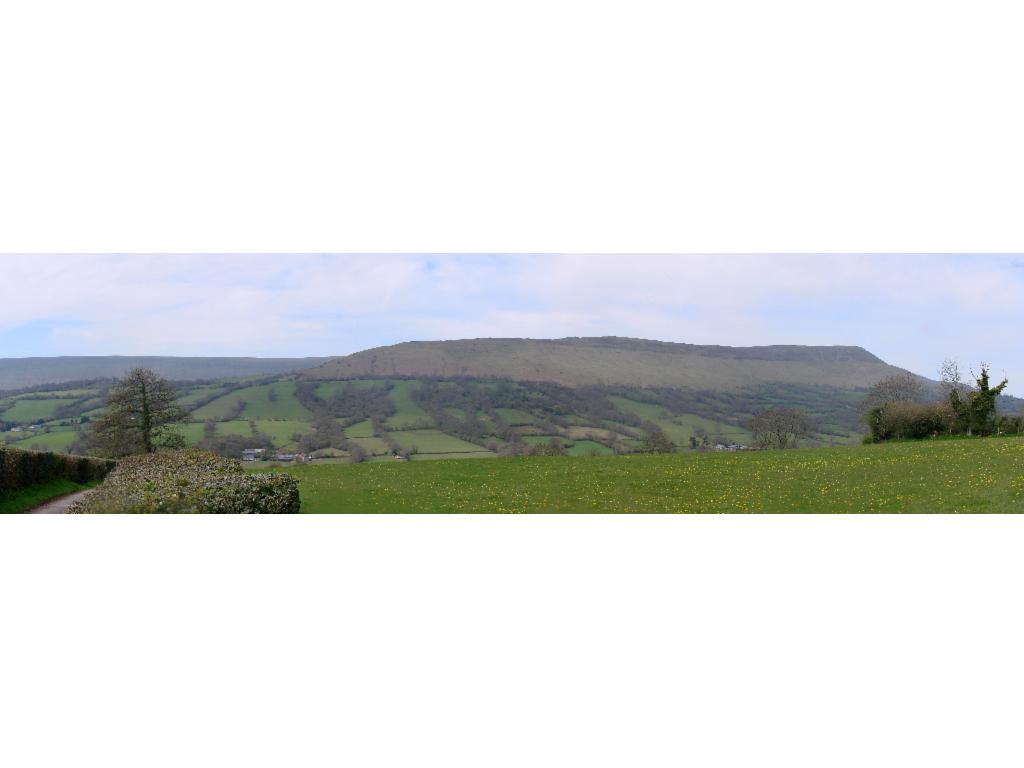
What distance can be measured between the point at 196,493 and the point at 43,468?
13.4 ft

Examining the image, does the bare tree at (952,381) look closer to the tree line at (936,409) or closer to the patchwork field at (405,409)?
the tree line at (936,409)

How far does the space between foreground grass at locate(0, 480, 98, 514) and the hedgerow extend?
9 cm

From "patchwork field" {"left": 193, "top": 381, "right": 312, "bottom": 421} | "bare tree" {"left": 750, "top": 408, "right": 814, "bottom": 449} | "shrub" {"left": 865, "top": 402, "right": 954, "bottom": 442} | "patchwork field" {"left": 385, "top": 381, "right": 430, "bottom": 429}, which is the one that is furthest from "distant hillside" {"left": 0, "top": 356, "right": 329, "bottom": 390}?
"shrub" {"left": 865, "top": 402, "right": 954, "bottom": 442}

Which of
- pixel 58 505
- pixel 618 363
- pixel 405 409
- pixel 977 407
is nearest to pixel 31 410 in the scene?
pixel 58 505

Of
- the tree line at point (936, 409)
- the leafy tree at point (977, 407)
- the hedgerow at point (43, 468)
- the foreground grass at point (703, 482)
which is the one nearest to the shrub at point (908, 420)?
the tree line at point (936, 409)

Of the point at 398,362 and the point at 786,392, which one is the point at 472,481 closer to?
the point at 398,362

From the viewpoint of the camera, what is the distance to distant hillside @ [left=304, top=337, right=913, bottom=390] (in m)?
17.6

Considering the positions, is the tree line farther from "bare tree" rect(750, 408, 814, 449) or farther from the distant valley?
"bare tree" rect(750, 408, 814, 449)

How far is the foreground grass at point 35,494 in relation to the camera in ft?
48.9

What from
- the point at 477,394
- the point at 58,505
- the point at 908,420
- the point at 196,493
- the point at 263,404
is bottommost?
the point at 58,505

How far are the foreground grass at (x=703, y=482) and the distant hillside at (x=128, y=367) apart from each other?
2.33 m

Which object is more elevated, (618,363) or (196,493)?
(618,363)

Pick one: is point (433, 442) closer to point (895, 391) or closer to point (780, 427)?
point (780, 427)

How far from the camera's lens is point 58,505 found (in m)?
15.4
